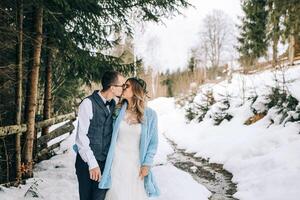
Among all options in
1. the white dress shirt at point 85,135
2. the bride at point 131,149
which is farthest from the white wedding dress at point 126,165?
the white dress shirt at point 85,135

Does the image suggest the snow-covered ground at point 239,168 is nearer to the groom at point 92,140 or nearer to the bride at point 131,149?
the groom at point 92,140

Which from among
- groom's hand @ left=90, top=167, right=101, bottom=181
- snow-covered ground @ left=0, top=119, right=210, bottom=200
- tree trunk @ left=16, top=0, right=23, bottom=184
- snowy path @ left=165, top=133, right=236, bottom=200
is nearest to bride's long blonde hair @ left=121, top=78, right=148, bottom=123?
groom's hand @ left=90, top=167, right=101, bottom=181

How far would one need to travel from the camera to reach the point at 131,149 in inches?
161

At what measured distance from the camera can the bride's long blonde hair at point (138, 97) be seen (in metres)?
4.08

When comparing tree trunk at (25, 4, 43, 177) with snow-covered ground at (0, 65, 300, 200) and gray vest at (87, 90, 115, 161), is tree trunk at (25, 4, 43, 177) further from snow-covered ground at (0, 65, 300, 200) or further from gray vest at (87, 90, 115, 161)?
gray vest at (87, 90, 115, 161)

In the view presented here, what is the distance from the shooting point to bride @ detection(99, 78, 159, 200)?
406 cm

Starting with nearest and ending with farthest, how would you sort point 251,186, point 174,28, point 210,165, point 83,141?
point 83,141 → point 251,186 → point 210,165 → point 174,28

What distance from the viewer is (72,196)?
6.46m

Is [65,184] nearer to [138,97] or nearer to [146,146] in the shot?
[146,146]

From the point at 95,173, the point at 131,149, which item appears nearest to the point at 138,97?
the point at 131,149

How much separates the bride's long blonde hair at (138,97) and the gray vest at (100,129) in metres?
0.33

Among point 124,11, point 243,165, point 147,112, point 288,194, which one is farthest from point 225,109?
point 147,112

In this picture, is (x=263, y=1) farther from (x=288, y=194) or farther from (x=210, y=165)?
(x=288, y=194)

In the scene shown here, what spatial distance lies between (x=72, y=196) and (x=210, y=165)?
18.7ft
